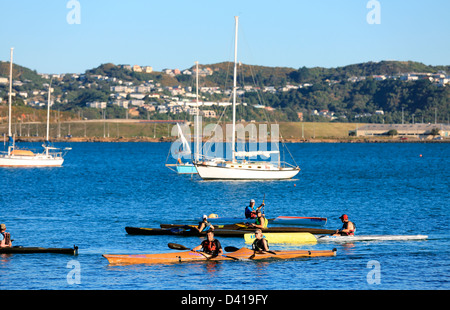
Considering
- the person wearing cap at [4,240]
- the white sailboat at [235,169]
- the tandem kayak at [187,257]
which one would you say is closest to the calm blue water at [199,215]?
the tandem kayak at [187,257]

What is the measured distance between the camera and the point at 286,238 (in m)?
39.2

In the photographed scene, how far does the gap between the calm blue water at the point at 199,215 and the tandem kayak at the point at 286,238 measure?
0.76m

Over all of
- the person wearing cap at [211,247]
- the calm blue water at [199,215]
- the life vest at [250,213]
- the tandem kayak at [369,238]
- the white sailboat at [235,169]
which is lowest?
the calm blue water at [199,215]

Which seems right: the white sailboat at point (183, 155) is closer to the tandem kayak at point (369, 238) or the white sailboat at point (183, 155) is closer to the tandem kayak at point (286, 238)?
the tandem kayak at point (286, 238)

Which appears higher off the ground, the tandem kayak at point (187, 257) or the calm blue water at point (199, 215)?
the tandem kayak at point (187, 257)

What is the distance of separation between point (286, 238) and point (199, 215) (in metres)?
14.0

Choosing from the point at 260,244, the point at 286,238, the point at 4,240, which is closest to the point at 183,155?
the point at 286,238

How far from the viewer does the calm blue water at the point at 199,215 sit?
30.2 metres

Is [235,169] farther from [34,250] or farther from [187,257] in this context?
[187,257]

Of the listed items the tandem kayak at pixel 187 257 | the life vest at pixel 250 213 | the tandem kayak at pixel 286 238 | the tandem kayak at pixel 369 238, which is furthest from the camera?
the life vest at pixel 250 213

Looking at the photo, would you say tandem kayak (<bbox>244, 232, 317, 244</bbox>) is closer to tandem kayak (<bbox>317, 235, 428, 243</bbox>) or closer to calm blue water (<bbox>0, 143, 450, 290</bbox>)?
tandem kayak (<bbox>317, 235, 428, 243</bbox>)
